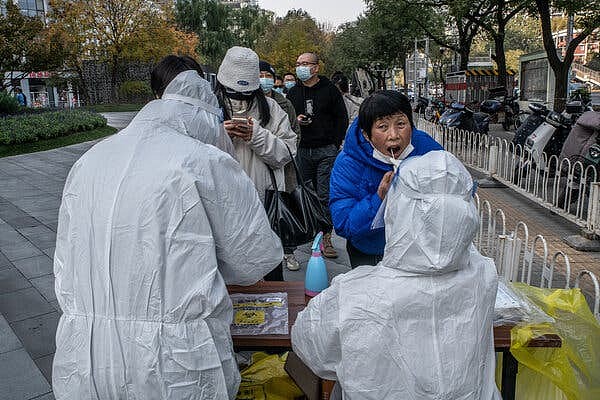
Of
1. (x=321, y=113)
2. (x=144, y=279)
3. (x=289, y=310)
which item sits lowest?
(x=289, y=310)

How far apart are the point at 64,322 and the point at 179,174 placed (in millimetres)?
526

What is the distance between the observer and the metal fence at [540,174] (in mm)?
5211

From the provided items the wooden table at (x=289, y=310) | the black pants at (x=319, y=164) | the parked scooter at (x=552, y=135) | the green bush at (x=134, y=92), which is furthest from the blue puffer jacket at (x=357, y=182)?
the green bush at (x=134, y=92)

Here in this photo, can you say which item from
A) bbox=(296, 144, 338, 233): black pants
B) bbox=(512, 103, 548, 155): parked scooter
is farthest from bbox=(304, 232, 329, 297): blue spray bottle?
bbox=(512, 103, 548, 155): parked scooter

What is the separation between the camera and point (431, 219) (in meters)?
1.50

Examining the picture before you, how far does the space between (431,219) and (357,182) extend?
934 mm

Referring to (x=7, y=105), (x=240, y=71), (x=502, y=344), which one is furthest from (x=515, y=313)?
(x=7, y=105)

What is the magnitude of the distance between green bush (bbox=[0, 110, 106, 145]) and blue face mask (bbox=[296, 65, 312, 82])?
923cm

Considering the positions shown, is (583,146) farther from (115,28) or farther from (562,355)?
(115,28)

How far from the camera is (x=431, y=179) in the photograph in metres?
1.55

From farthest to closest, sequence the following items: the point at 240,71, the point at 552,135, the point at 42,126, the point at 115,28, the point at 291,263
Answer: the point at 115,28 → the point at 42,126 → the point at 552,135 → the point at 291,263 → the point at 240,71

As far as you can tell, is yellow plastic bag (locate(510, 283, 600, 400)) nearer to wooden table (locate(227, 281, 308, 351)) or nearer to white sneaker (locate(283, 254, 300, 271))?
wooden table (locate(227, 281, 308, 351))

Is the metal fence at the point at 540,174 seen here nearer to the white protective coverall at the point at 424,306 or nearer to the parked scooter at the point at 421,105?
the white protective coverall at the point at 424,306

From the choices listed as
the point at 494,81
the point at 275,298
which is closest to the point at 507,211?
the point at 275,298
